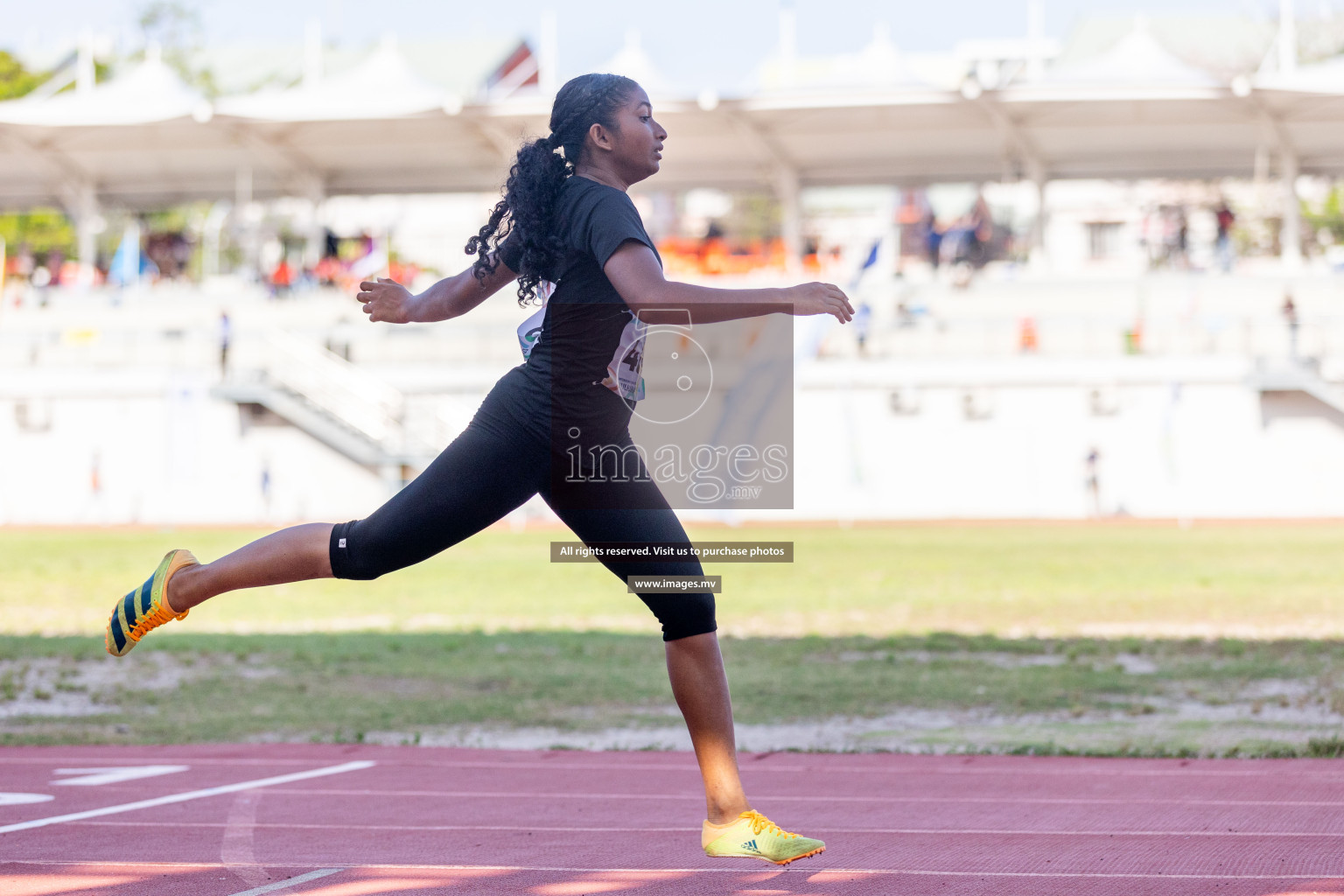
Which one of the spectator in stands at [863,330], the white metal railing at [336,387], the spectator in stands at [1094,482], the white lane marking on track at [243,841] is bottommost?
the white lane marking on track at [243,841]

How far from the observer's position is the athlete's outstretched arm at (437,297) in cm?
480

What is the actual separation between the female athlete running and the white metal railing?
31.7 metres

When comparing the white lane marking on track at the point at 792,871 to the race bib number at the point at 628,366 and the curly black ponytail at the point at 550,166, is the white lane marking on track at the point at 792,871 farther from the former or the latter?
the curly black ponytail at the point at 550,166

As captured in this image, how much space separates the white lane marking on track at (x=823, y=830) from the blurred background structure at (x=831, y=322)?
1064 inches

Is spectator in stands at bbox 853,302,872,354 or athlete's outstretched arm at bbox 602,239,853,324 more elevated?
spectator in stands at bbox 853,302,872,354

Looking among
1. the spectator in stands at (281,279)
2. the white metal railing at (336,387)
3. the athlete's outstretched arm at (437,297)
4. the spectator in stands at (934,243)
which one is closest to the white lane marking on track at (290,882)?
the athlete's outstretched arm at (437,297)

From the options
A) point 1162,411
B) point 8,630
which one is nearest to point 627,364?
point 8,630

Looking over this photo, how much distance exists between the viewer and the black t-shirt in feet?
14.6

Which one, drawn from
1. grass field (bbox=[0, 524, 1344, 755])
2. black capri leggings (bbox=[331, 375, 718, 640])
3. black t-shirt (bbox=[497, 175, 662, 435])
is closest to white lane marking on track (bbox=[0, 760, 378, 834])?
grass field (bbox=[0, 524, 1344, 755])

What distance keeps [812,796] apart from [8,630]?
34.4 ft

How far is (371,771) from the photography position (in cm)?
731

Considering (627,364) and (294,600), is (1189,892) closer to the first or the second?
(627,364)

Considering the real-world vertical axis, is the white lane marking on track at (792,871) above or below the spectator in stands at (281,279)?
below

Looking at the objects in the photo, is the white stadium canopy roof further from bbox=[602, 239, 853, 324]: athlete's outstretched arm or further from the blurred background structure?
bbox=[602, 239, 853, 324]: athlete's outstretched arm
